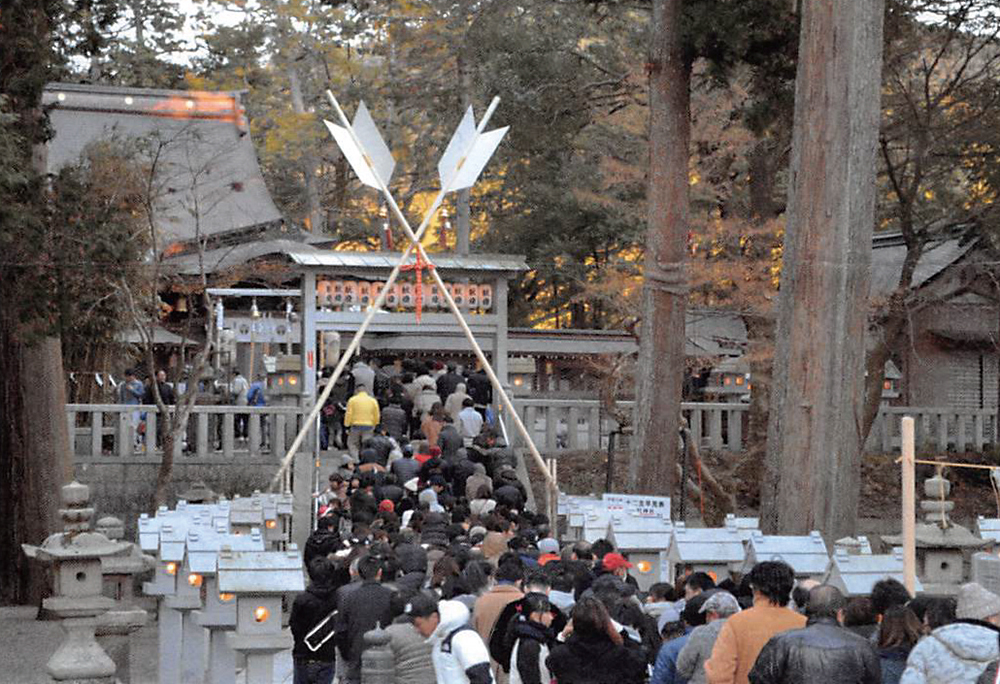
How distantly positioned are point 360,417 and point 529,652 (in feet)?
53.4

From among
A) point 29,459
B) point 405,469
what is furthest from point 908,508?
point 29,459

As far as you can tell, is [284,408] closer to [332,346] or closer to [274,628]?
[332,346]

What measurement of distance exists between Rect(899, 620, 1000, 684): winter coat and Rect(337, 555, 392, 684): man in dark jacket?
4232 millimetres

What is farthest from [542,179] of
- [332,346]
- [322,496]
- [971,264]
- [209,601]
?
[209,601]

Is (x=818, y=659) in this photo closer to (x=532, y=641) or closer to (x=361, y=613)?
(x=532, y=641)

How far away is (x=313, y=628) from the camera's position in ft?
38.4

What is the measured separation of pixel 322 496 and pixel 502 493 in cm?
327

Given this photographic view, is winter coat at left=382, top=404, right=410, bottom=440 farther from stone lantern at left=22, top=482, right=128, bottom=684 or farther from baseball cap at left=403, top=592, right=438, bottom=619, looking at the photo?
baseball cap at left=403, top=592, right=438, bottom=619

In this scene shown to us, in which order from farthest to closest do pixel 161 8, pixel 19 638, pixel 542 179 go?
pixel 161 8
pixel 542 179
pixel 19 638

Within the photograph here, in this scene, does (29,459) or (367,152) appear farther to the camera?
(367,152)

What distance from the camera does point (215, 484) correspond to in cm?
2661

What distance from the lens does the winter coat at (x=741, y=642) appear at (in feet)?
28.3

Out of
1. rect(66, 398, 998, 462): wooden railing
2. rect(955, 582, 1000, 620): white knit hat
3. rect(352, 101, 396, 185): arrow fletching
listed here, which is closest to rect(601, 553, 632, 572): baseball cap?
rect(955, 582, 1000, 620): white knit hat

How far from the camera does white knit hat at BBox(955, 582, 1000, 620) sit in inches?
308
